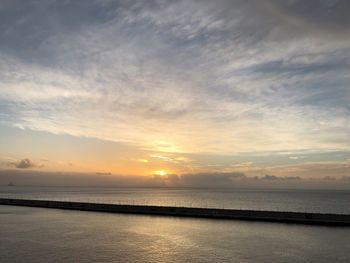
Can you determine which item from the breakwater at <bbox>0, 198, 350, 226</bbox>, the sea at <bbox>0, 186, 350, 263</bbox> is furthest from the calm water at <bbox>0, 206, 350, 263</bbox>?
the breakwater at <bbox>0, 198, 350, 226</bbox>

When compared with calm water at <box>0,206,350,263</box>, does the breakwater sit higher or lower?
higher

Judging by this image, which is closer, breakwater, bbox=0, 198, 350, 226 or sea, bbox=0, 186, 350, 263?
sea, bbox=0, 186, 350, 263

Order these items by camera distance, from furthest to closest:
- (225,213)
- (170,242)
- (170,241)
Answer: (225,213), (170,241), (170,242)

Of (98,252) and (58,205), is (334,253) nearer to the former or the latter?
(98,252)

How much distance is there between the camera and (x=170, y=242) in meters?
42.7

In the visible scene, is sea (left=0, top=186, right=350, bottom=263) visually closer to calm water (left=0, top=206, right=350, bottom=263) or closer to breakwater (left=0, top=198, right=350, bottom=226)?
calm water (left=0, top=206, right=350, bottom=263)

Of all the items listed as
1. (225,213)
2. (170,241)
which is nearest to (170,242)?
(170,241)

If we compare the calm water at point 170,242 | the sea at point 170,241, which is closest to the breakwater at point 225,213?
the sea at point 170,241

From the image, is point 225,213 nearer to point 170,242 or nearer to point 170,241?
point 170,241

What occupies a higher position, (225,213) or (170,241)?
(225,213)

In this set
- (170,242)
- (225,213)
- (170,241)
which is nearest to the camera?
(170,242)

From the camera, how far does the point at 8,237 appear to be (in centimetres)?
4472

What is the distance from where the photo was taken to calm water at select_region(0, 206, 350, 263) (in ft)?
114

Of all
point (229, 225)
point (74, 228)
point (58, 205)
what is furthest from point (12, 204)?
point (229, 225)
